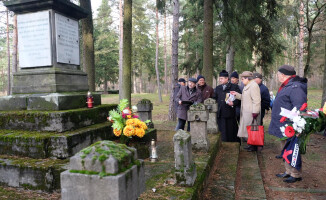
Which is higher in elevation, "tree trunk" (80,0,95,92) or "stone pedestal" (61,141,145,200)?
"tree trunk" (80,0,95,92)

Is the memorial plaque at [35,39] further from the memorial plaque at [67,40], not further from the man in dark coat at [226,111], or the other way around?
the man in dark coat at [226,111]

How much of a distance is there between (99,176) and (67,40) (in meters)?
3.82

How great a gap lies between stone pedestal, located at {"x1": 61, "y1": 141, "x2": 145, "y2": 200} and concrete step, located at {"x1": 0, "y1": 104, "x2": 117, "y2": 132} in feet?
7.53

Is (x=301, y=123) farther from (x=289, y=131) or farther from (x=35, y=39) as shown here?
(x=35, y=39)

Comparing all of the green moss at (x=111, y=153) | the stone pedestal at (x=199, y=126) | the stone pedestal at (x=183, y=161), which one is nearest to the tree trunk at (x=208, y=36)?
the stone pedestal at (x=199, y=126)

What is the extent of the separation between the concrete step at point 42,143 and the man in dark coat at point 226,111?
147 inches

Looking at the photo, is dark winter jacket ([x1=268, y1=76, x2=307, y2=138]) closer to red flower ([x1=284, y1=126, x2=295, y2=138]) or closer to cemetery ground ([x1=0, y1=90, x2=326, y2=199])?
red flower ([x1=284, y1=126, x2=295, y2=138])

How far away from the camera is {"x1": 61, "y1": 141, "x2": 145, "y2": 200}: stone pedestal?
1.44 meters

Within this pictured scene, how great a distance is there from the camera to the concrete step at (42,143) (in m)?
3.41

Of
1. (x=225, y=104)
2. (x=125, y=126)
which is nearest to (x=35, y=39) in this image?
(x=125, y=126)

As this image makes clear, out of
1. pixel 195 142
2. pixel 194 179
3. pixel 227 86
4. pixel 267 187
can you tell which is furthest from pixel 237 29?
pixel 194 179

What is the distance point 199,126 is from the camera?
15.6 feet

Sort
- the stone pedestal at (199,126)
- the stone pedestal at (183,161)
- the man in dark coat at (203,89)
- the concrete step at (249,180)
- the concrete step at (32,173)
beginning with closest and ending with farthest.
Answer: the stone pedestal at (183,161) < the concrete step at (32,173) < the concrete step at (249,180) < the stone pedestal at (199,126) < the man in dark coat at (203,89)

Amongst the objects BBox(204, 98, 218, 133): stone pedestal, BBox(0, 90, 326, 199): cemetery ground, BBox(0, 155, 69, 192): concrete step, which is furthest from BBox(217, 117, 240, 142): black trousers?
BBox(0, 155, 69, 192): concrete step
